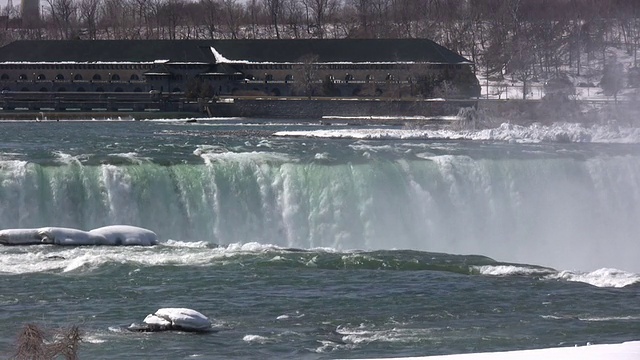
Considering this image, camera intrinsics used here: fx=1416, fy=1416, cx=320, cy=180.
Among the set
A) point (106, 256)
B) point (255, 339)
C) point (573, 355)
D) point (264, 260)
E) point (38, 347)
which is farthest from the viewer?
point (264, 260)

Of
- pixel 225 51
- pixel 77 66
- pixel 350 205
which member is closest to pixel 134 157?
pixel 350 205

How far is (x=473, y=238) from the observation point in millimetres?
36906

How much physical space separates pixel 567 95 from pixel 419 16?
46.8 m

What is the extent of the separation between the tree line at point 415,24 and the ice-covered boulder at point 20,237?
69.1 metres

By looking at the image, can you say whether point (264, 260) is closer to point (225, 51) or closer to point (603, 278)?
point (603, 278)

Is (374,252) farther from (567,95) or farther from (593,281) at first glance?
(567,95)

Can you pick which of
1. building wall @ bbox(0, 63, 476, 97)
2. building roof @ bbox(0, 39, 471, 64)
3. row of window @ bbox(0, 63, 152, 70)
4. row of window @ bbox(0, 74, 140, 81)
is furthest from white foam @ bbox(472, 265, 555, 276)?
row of window @ bbox(0, 74, 140, 81)

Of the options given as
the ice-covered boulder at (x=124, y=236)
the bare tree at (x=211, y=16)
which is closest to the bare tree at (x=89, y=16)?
the bare tree at (x=211, y=16)

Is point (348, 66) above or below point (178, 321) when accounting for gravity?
above

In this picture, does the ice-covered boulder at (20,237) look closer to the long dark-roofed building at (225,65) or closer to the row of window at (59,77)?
the long dark-roofed building at (225,65)

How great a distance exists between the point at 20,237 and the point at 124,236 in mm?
2216

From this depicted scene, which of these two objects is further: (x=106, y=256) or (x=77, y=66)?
(x=77, y=66)

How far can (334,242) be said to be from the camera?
116 feet

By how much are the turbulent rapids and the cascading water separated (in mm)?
37
